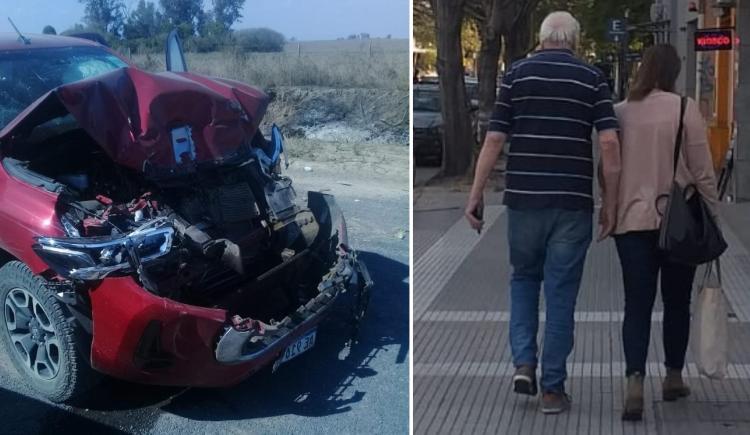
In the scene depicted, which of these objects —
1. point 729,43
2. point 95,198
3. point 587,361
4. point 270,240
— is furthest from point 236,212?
point 729,43

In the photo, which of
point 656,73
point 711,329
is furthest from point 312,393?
point 656,73

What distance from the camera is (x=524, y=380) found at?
5.52m

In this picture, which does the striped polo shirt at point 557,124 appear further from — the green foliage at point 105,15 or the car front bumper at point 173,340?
the green foliage at point 105,15

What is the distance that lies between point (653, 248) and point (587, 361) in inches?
56.3

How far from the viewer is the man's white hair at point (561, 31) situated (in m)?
5.18

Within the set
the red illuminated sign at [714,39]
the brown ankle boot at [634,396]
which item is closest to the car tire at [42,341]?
the brown ankle boot at [634,396]

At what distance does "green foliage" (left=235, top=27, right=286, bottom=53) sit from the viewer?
3.41m

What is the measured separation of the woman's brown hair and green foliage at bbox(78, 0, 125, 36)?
9.27ft

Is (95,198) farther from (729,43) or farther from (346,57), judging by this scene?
(729,43)

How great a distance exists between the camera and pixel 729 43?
16391 mm

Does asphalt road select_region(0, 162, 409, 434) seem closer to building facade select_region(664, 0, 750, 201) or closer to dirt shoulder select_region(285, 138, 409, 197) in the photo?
dirt shoulder select_region(285, 138, 409, 197)

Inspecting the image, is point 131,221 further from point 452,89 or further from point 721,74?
point 721,74

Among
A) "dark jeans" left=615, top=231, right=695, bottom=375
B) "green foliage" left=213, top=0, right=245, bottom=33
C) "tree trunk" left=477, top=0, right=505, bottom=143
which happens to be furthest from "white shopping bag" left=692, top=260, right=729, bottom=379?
"tree trunk" left=477, top=0, right=505, bottom=143

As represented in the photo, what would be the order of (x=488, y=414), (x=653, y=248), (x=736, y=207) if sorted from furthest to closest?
(x=736, y=207) < (x=488, y=414) < (x=653, y=248)
